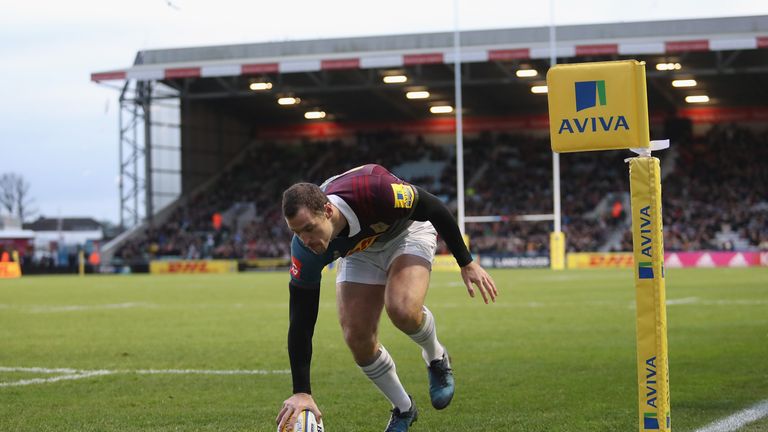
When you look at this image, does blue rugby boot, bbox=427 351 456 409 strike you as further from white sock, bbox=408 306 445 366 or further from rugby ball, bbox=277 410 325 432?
rugby ball, bbox=277 410 325 432

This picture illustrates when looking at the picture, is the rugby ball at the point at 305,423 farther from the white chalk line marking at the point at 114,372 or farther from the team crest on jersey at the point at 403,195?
the white chalk line marking at the point at 114,372

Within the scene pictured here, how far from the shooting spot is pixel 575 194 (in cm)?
5134

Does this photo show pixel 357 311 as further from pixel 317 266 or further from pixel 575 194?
pixel 575 194

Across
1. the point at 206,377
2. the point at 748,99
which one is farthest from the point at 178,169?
the point at 206,377

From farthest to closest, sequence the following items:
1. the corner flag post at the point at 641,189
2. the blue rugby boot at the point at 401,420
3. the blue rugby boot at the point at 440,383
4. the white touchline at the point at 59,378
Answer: the white touchline at the point at 59,378 → the blue rugby boot at the point at 440,383 → the blue rugby boot at the point at 401,420 → the corner flag post at the point at 641,189

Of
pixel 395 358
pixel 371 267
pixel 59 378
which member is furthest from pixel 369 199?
pixel 395 358

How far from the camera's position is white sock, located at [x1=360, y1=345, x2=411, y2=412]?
6.61m

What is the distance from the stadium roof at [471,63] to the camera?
41281 millimetres

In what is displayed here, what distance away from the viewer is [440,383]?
708 centimetres

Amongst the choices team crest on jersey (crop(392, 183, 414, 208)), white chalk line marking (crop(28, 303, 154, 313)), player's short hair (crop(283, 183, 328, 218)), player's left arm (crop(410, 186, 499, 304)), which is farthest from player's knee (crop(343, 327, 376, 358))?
white chalk line marking (crop(28, 303, 154, 313))

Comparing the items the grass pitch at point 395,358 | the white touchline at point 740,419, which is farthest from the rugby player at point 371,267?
the white touchline at point 740,419

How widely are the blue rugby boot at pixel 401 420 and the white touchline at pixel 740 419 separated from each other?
1.69 m

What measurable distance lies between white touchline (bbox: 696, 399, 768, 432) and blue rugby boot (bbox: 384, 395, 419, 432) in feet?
5.56

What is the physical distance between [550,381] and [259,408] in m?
2.49
